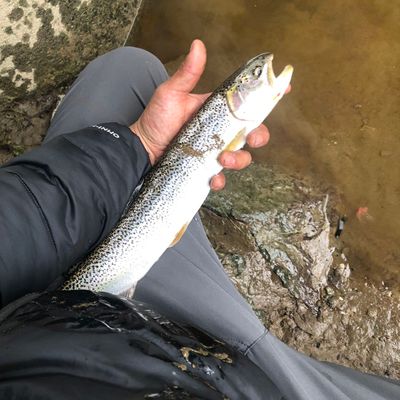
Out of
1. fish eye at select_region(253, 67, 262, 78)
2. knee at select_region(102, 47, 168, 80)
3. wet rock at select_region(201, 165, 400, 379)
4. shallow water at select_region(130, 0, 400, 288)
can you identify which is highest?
knee at select_region(102, 47, 168, 80)

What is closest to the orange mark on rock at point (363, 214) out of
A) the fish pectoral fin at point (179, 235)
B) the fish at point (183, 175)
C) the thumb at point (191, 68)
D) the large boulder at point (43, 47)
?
the fish at point (183, 175)

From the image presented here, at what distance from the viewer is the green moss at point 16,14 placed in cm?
275

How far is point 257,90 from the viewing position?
2346 mm

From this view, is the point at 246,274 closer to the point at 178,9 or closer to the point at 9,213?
the point at 9,213

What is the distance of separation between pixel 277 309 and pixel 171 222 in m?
1.09

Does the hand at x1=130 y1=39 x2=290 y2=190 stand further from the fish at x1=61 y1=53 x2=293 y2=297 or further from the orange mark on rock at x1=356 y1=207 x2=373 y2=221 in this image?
the orange mark on rock at x1=356 y1=207 x2=373 y2=221

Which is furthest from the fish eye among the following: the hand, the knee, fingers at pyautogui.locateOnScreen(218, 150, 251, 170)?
the knee

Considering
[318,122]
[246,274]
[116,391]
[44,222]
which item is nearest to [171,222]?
[44,222]

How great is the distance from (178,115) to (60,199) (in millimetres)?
900

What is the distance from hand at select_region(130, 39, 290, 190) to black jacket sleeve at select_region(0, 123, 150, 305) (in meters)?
0.28

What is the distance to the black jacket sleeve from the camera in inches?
67.5

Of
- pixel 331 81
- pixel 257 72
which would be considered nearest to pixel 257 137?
pixel 257 72

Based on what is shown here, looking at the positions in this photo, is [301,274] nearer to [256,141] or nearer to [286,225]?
[286,225]

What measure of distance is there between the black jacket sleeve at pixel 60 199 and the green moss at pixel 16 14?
3.70 feet
